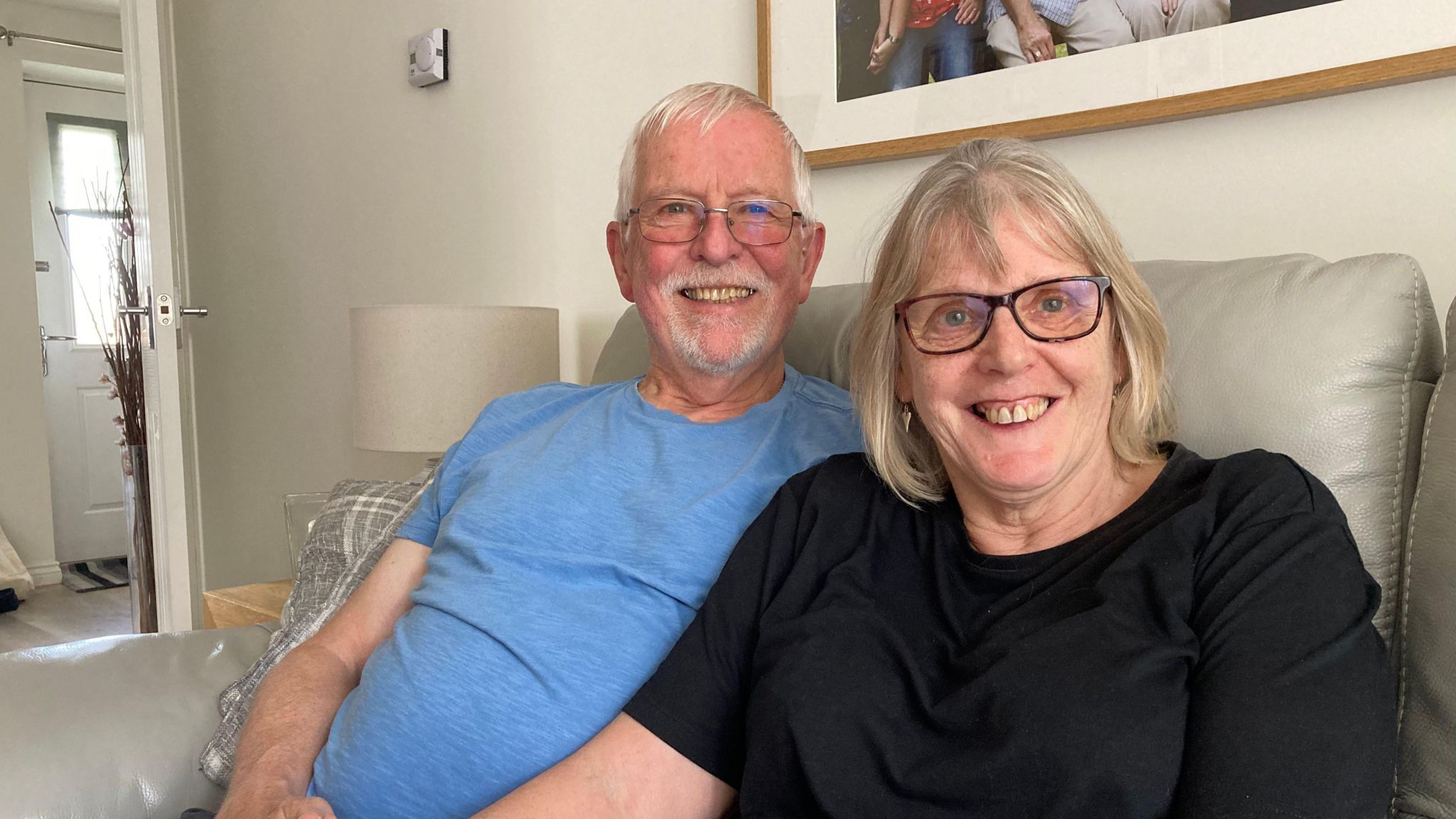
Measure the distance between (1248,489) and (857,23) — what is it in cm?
119

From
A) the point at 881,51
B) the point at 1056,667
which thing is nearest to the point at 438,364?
the point at 881,51

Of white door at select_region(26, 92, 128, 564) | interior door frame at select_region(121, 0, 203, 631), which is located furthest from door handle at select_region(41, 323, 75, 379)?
interior door frame at select_region(121, 0, 203, 631)

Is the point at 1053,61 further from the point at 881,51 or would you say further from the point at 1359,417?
the point at 1359,417

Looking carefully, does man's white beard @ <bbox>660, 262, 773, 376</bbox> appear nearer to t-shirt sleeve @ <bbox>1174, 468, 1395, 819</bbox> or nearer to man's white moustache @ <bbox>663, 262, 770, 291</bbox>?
man's white moustache @ <bbox>663, 262, 770, 291</bbox>

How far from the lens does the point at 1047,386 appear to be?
0.93 metres

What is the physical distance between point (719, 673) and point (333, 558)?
0.88 m

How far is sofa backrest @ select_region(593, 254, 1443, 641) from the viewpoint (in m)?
0.95

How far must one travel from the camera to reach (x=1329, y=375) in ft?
3.13

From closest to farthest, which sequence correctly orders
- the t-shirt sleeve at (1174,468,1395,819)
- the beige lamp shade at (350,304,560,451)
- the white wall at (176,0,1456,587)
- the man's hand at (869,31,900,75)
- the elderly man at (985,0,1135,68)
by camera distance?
1. the t-shirt sleeve at (1174,468,1395,819)
2. the white wall at (176,0,1456,587)
3. the elderly man at (985,0,1135,68)
4. the man's hand at (869,31,900,75)
5. the beige lamp shade at (350,304,560,451)

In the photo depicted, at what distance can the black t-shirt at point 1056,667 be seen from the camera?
731mm

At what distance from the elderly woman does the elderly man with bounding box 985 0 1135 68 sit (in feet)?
1.91

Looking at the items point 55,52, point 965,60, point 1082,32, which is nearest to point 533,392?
point 965,60

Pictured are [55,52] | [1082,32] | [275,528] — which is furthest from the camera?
[55,52]

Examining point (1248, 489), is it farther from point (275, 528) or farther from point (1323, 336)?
point (275, 528)
